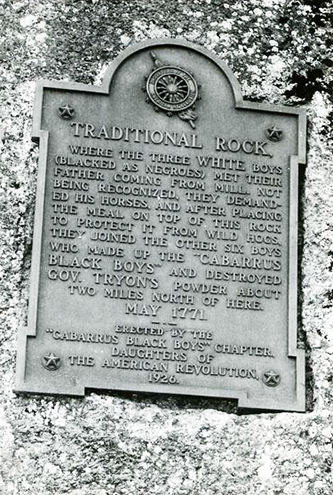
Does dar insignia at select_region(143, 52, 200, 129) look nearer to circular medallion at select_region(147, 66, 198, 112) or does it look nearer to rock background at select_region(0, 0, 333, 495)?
circular medallion at select_region(147, 66, 198, 112)

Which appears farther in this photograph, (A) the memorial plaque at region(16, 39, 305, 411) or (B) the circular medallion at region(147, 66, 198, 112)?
(B) the circular medallion at region(147, 66, 198, 112)

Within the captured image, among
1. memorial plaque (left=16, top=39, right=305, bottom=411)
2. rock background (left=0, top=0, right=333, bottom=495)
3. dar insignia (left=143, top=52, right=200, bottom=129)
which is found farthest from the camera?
dar insignia (left=143, top=52, right=200, bottom=129)

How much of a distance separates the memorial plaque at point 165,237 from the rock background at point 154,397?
0.11 m

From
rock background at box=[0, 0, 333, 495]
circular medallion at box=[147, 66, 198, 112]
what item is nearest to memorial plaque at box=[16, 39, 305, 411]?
circular medallion at box=[147, 66, 198, 112]

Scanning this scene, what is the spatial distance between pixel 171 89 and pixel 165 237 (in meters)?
0.88

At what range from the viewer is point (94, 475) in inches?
249

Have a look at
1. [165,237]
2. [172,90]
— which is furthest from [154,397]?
[172,90]

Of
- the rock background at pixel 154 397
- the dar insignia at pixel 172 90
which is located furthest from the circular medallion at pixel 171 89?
the rock background at pixel 154 397

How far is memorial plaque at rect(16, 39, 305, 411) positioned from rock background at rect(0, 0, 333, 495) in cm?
11

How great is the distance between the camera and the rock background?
6.37m

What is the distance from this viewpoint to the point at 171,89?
23.2 feet

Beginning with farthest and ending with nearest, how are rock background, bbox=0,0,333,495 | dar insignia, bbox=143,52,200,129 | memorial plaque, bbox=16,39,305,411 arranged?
dar insignia, bbox=143,52,200,129
memorial plaque, bbox=16,39,305,411
rock background, bbox=0,0,333,495

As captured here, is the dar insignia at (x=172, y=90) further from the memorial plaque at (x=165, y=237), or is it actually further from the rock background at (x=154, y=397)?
the rock background at (x=154, y=397)

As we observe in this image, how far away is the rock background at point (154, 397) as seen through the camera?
251 inches
